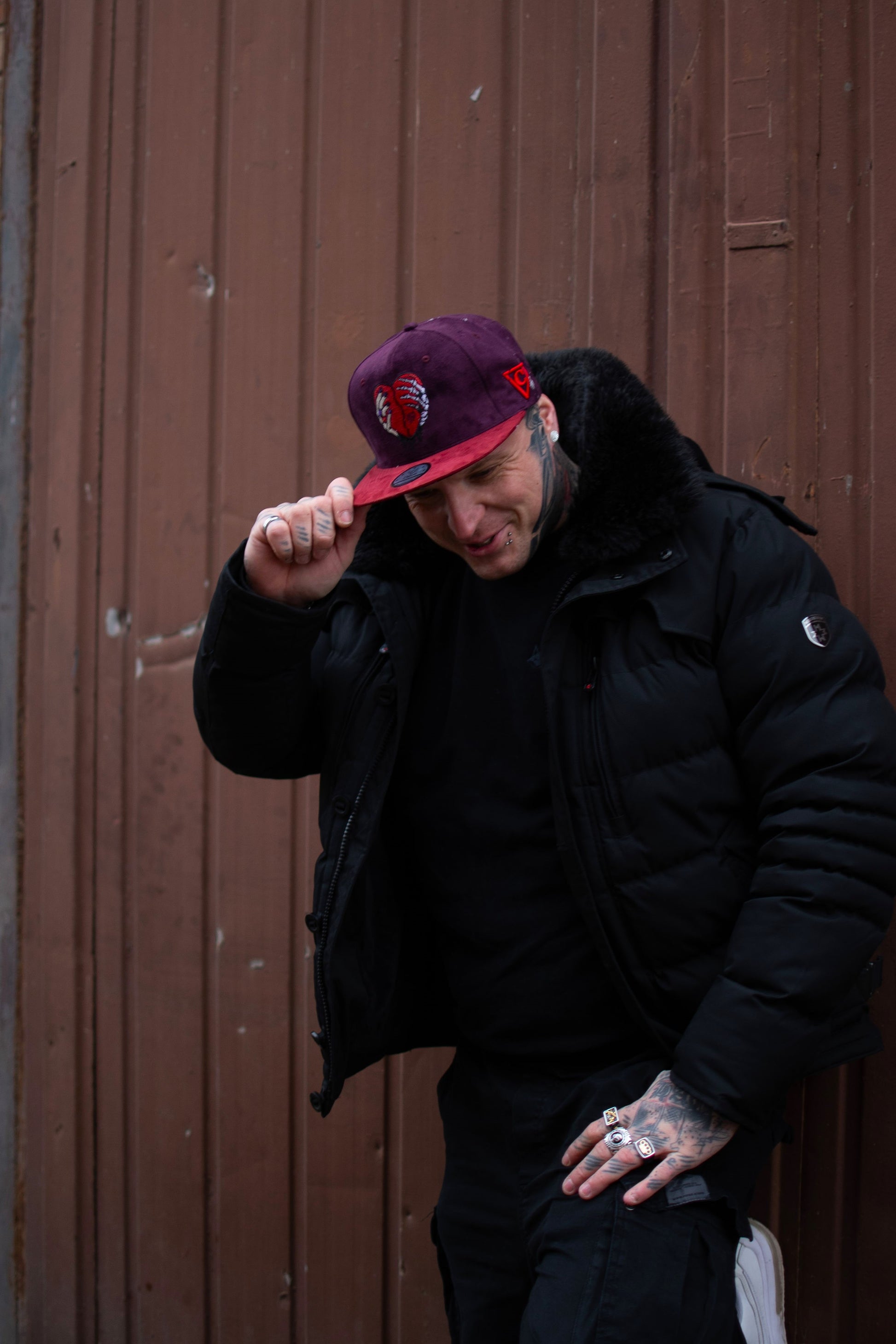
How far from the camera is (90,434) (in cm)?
292

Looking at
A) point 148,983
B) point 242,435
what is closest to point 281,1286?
point 148,983

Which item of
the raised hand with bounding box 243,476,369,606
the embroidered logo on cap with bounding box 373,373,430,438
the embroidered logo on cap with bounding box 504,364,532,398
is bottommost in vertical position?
the raised hand with bounding box 243,476,369,606

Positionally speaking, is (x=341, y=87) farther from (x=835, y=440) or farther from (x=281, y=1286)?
(x=281, y=1286)

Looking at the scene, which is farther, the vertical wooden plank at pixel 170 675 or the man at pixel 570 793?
the vertical wooden plank at pixel 170 675

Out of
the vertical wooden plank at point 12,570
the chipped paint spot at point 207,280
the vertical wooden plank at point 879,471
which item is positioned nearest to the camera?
the vertical wooden plank at point 879,471

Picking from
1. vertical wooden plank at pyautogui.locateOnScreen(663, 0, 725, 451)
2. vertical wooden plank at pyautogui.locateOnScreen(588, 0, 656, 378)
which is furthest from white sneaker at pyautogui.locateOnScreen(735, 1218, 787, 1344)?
vertical wooden plank at pyautogui.locateOnScreen(588, 0, 656, 378)

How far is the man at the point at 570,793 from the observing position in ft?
4.75

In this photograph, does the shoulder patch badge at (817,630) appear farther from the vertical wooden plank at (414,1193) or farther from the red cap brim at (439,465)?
the vertical wooden plank at (414,1193)

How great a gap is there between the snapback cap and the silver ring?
1.07 metres

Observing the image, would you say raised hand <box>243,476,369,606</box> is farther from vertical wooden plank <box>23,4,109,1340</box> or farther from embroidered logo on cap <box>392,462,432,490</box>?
vertical wooden plank <box>23,4,109,1340</box>

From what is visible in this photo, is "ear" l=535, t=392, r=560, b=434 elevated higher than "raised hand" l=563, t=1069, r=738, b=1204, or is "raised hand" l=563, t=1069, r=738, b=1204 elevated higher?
"ear" l=535, t=392, r=560, b=434

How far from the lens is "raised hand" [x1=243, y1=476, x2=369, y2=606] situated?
1630 mm

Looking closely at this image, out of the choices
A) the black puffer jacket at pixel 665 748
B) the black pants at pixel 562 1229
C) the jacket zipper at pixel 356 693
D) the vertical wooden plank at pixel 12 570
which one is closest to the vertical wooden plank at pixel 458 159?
the black puffer jacket at pixel 665 748

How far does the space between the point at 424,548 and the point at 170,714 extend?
3.92 feet
